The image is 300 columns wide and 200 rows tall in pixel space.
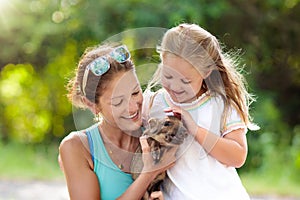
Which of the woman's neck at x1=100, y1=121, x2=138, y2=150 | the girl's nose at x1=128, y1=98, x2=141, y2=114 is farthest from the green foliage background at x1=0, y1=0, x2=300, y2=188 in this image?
the girl's nose at x1=128, y1=98, x2=141, y2=114

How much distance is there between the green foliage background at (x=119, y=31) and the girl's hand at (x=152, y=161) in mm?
4312

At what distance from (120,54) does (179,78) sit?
0.27 meters

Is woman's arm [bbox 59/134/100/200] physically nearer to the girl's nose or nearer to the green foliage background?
the girl's nose

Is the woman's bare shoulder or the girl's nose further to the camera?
the woman's bare shoulder

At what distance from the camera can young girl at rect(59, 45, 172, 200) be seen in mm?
2365

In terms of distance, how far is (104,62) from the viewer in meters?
2.40

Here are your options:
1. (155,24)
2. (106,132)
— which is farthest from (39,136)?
(106,132)

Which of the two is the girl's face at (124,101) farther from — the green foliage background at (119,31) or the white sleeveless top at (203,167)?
the green foliage background at (119,31)

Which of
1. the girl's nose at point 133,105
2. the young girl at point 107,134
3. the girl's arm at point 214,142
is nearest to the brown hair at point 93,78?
the young girl at point 107,134

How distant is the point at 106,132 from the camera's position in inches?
98.3

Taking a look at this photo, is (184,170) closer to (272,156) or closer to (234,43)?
(272,156)

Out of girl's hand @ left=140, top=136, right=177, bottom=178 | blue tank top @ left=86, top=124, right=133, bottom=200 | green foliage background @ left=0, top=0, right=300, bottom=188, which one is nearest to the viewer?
girl's hand @ left=140, top=136, right=177, bottom=178

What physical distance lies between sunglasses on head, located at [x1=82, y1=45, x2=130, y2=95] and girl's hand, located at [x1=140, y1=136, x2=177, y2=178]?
11.9 inches

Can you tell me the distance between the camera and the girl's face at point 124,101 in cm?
235
